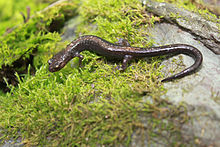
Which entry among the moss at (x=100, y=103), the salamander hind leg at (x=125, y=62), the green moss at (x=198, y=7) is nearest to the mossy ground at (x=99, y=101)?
the moss at (x=100, y=103)

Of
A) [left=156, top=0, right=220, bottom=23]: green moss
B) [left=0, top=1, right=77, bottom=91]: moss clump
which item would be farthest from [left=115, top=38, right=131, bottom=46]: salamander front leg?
[left=0, top=1, right=77, bottom=91]: moss clump

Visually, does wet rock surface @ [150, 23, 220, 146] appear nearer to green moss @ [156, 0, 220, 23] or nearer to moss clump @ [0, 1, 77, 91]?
green moss @ [156, 0, 220, 23]

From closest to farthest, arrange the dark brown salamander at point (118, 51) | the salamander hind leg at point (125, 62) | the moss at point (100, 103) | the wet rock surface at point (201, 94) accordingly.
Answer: the wet rock surface at point (201, 94), the moss at point (100, 103), the dark brown salamander at point (118, 51), the salamander hind leg at point (125, 62)

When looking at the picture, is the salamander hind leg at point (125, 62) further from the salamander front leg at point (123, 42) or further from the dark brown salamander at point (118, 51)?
the salamander front leg at point (123, 42)

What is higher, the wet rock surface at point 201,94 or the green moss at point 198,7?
the green moss at point 198,7

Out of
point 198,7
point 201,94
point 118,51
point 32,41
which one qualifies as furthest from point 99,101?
point 198,7

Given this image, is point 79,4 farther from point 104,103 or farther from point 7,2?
point 104,103

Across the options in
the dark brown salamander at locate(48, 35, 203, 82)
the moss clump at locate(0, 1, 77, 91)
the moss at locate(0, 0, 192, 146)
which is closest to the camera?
the moss at locate(0, 0, 192, 146)

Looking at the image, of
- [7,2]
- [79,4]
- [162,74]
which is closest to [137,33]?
[162,74]
